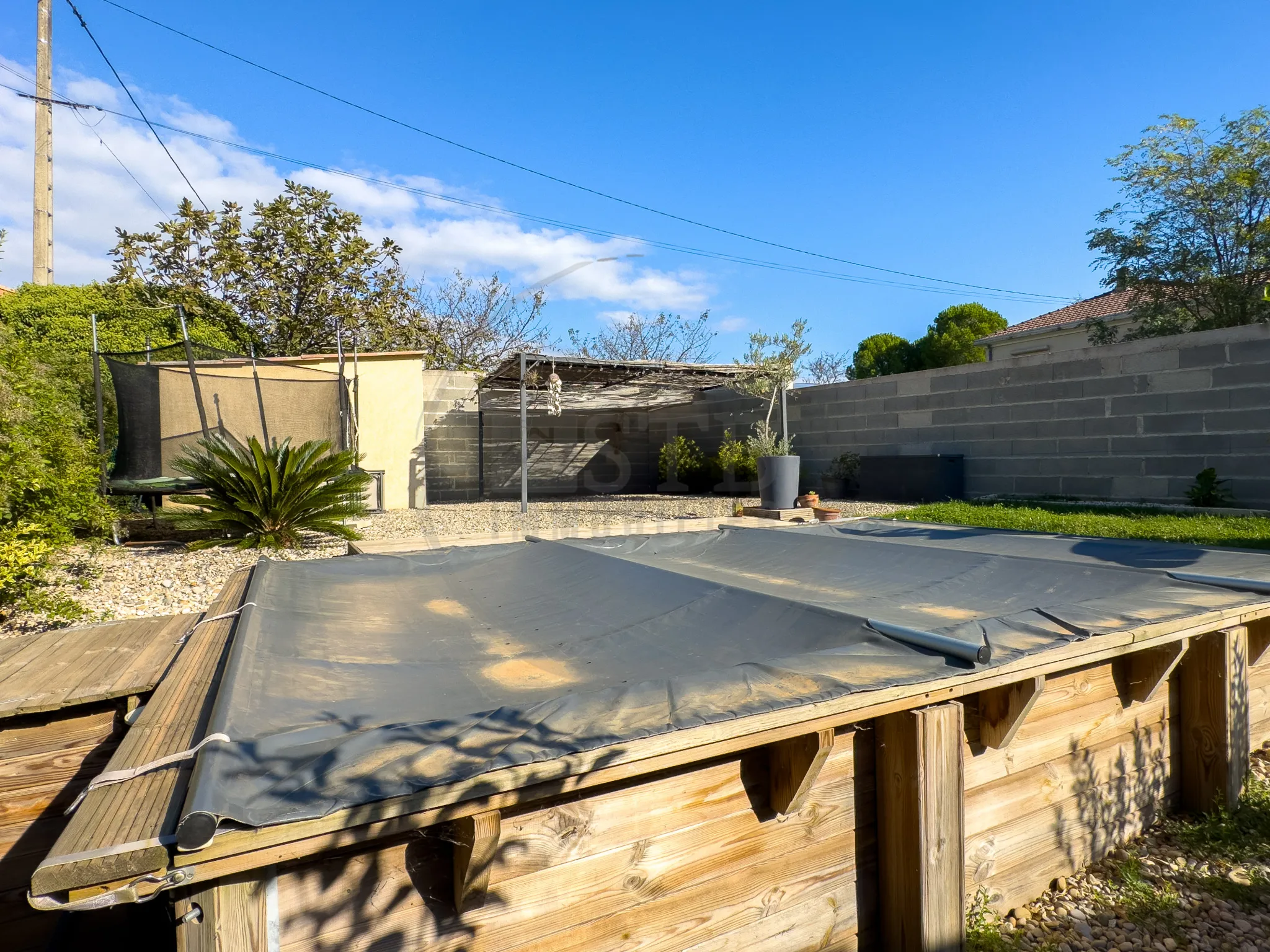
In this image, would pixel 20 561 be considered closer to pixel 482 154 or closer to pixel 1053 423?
pixel 1053 423

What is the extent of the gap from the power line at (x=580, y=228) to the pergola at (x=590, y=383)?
197 inches

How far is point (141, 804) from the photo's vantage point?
3.94 feet

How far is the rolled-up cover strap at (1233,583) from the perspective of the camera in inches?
102

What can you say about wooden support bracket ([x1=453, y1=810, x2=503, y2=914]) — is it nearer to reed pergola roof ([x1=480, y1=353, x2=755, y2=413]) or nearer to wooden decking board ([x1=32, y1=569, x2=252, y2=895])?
wooden decking board ([x1=32, y1=569, x2=252, y2=895])

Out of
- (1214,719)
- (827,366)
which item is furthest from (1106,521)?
(827,366)

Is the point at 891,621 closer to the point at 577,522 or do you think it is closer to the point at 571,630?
the point at 571,630

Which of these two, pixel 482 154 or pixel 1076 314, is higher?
pixel 482 154

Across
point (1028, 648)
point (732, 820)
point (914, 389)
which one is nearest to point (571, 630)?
point (732, 820)

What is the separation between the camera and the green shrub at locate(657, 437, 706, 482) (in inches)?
468

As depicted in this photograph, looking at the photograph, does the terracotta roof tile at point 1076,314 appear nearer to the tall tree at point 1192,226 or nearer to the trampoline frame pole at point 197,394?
the tall tree at point 1192,226

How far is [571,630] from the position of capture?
98.9 inches

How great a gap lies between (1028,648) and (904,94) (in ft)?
46.6

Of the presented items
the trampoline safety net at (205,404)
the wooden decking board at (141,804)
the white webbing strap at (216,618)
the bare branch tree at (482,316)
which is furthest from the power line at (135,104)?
the wooden decking board at (141,804)

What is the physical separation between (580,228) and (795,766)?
16.5 m
